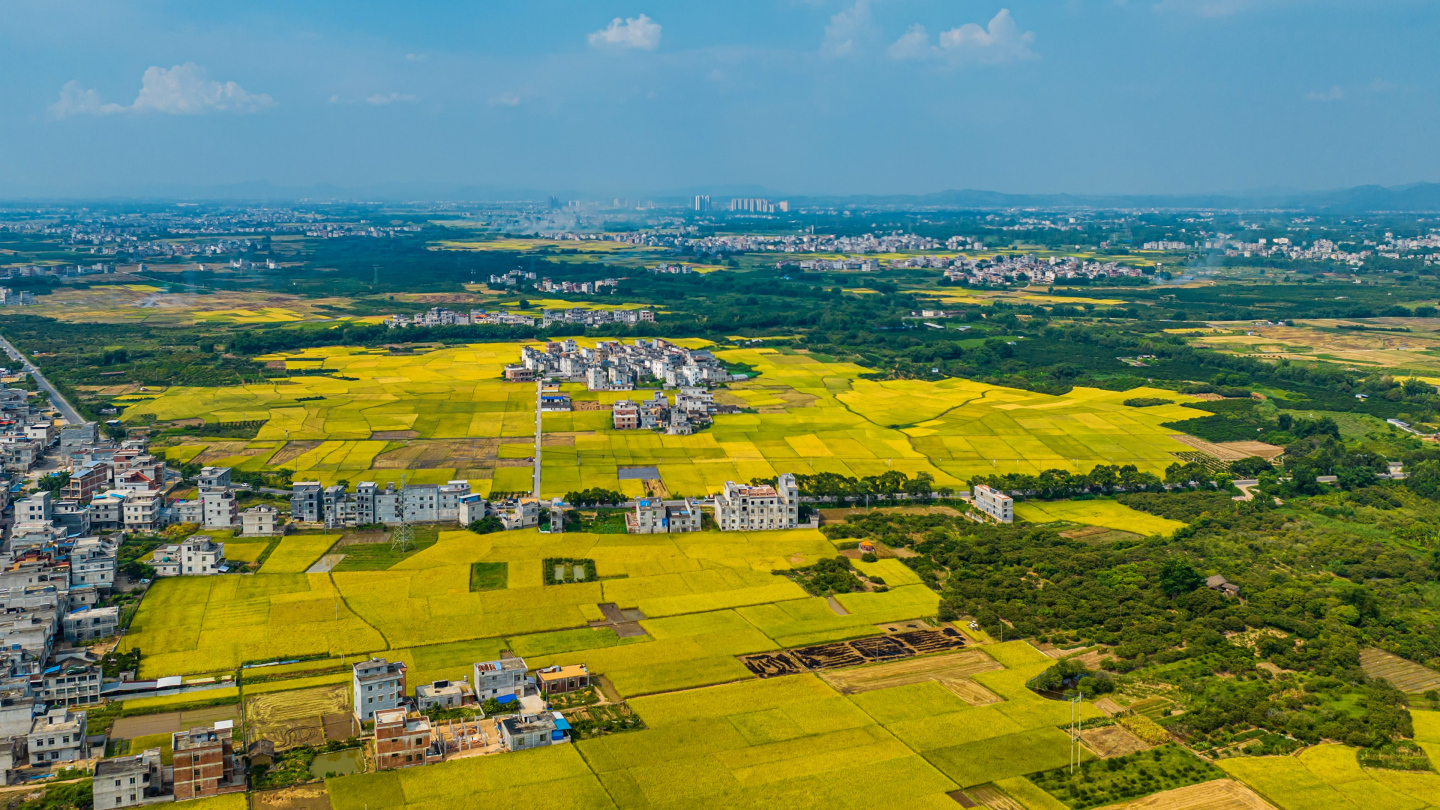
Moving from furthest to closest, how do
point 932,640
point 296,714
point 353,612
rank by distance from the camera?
1. point 353,612
2. point 932,640
3. point 296,714

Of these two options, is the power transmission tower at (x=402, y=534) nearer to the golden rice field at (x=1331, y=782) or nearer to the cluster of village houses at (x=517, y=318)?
the golden rice field at (x=1331, y=782)

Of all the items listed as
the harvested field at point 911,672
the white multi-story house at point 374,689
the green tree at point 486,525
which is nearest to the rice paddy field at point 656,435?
the green tree at point 486,525

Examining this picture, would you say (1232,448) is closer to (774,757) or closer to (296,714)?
(774,757)

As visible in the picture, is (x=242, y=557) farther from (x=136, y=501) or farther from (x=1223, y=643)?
(x=1223, y=643)

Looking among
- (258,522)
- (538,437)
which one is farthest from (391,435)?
(258,522)

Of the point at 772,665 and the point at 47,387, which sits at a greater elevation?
the point at 47,387

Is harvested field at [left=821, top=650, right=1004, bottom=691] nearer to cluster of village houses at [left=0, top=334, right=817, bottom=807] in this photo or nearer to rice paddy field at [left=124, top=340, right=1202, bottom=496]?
cluster of village houses at [left=0, top=334, right=817, bottom=807]
